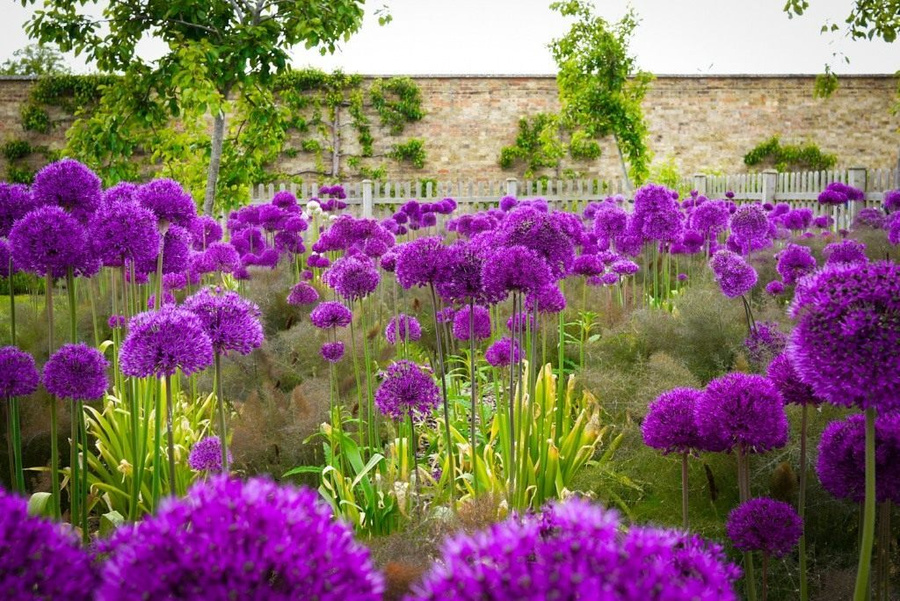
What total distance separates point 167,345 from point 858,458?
1546mm

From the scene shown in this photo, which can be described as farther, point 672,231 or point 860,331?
point 672,231

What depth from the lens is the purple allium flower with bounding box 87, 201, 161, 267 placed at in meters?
2.45

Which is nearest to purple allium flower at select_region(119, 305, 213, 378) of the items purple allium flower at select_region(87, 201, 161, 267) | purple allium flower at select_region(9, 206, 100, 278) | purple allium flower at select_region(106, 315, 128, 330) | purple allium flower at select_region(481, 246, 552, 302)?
purple allium flower at select_region(9, 206, 100, 278)

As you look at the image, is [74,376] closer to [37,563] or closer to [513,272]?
[513,272]

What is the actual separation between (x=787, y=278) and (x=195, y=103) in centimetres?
629

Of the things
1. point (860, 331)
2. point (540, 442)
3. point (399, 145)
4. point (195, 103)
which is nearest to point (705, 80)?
point (399, 145)

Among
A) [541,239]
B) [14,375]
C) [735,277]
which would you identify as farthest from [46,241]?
[735,277]

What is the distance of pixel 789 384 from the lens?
187 cm

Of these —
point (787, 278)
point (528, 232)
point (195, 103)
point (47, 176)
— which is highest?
point (195, 103)

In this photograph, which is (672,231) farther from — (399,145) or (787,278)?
(399,145)

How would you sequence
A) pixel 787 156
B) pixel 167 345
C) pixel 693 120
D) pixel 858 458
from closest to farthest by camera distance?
pixel 858 458 → pixel 167 345 → pixel 693 120 → pixel 787 156

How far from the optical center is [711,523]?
8.14 feet

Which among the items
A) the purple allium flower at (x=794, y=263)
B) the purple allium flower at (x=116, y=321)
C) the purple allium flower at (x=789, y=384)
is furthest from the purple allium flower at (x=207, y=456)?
the purple allium flower at (x=794, y=263)

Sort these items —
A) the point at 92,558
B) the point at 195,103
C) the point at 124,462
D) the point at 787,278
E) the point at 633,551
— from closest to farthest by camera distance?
the point at 633,551, the point at 92,558, the point at 124,462, the point at 787,278, the point at 195,103
